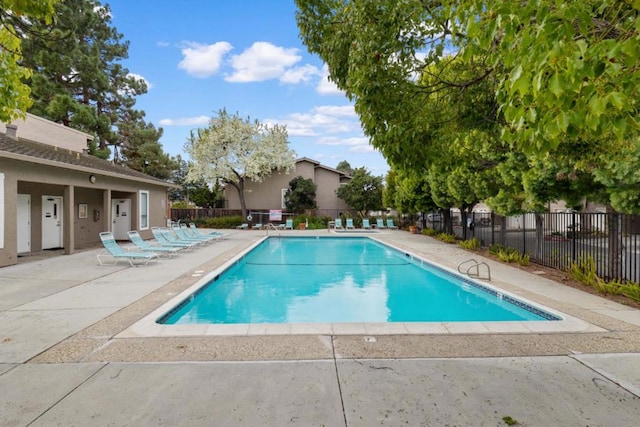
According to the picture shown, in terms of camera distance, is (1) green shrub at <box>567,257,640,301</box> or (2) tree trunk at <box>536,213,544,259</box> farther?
(2) tree trunk at <box>536,213,544,259</box>

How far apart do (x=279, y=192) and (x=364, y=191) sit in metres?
7.35

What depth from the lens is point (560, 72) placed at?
75.3 inches

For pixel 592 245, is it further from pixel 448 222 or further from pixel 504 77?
pixel 504 77

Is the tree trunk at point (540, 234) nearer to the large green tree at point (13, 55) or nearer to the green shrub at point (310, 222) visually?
the large green tree at point (13, 55)

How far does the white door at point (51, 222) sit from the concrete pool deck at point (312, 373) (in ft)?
29.6

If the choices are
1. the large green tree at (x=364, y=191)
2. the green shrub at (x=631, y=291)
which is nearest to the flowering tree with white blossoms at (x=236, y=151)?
the large green tree at (x=364, y=191)

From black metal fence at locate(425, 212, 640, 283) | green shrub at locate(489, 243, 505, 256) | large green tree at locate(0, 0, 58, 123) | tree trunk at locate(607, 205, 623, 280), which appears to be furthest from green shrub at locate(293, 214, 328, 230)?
large green tree at locate(0, 0, 58, 123)

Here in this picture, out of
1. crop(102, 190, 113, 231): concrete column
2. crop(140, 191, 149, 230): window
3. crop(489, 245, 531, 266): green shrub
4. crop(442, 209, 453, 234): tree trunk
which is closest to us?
crop(489, 245, 531, 266): green shrub

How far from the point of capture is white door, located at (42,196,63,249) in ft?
42.7

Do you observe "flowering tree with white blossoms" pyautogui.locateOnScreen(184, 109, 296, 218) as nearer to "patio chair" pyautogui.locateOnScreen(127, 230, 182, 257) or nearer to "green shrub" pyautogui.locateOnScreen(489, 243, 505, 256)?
"patio chair" pyautogui.locateOnScreen(127, 230, 182, 257)

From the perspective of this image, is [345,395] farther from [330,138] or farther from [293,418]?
[330,138]

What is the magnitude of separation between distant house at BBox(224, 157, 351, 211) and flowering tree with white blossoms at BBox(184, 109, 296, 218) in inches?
43.7

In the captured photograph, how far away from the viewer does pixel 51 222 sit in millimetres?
13430

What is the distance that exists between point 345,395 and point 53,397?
2520 mm
